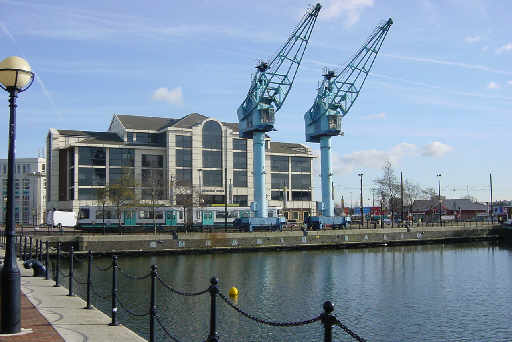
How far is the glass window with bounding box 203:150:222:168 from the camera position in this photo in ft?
296

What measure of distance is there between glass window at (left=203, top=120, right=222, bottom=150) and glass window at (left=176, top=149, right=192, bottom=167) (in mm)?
3228

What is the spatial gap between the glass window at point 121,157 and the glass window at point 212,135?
41.0ft

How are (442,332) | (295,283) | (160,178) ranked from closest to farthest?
(442,332) < (295,283) < (160,178)

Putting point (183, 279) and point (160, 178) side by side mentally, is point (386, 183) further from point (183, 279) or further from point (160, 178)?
point (183, 279)

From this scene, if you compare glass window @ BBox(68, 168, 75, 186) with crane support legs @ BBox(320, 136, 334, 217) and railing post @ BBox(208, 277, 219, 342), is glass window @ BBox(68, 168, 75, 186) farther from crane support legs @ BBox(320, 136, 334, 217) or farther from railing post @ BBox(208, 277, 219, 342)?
railing post @ BBox(208, 277, 219, 342)

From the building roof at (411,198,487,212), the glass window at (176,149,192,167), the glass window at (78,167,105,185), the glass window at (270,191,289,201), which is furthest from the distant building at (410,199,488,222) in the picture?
the glass window at (78,167,105,185)

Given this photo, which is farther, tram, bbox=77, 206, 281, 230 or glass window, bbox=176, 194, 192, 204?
glass window, bbox=176, 194, 192, 204

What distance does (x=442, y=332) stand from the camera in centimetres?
1883

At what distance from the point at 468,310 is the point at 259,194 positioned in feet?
143

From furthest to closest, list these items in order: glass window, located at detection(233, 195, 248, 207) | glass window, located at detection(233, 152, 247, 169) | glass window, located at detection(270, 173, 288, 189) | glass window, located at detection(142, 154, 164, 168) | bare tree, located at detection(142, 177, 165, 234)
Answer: glass window, located at detection(270, 173, 288, 189) → glass window, located at detection(233, 152, 247, 169) → glass window, located at detection(233, 195, 248, 207) → glass window, located at detection(142, 154, 164, 168) → bare tree, located at detection(142, 177, 165, 234)

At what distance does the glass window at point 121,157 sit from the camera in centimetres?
8506

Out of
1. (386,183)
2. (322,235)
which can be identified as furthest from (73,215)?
(386,183)

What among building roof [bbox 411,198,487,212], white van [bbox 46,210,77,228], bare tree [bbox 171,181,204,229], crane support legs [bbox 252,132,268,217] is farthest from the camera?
building roof [bbox 411,198,487,212]

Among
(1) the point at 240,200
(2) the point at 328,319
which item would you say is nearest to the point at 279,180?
(1) the point at 240,200
